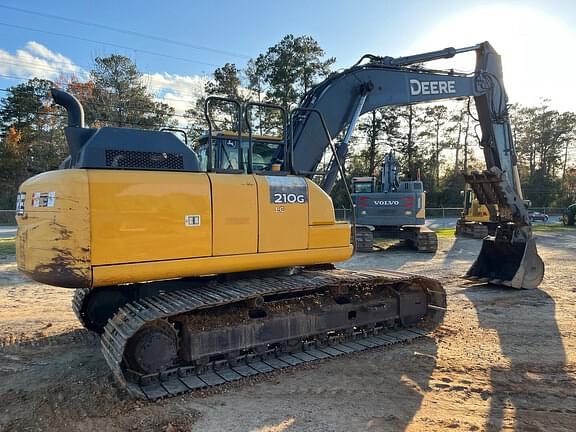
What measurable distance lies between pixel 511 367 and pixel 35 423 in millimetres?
4719

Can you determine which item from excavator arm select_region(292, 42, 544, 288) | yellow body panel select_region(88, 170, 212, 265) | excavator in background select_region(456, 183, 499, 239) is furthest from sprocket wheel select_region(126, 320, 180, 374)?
excavator in background select_region(456, 183, 499, 239)

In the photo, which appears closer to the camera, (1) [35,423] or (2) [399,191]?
(1) [35,423]

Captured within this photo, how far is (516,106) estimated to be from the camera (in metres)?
57.5

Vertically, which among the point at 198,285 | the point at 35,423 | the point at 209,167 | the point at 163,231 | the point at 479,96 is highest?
the point at 479,96

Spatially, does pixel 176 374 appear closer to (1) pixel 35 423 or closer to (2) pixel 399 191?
(1) pixel 35 423

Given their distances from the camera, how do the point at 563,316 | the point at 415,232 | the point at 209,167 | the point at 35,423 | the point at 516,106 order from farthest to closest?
the point at 516,106 < the point at 415,232 < the point at 563,316 < the point at 209,167 < the point at 35,423

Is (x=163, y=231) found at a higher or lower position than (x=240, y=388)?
higher

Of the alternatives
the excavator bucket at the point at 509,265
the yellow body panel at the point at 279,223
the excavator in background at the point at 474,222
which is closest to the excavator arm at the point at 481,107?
the excavator bucket at the point at 509,265

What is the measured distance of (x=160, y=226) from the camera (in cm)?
451

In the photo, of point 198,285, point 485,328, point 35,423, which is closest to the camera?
point 35,423

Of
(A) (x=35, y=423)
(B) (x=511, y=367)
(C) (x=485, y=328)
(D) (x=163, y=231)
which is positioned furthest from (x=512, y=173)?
(A) (x=35, y=423)

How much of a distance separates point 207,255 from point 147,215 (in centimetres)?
74

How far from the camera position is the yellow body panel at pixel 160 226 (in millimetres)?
4160

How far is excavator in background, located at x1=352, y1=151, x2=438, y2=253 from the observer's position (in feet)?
50.4
